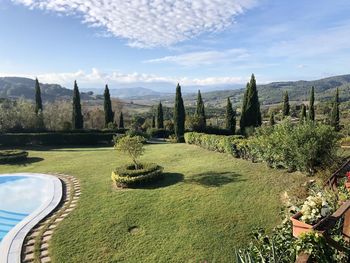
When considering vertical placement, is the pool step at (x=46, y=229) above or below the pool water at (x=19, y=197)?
above

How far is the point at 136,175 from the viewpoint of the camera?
14406 mm

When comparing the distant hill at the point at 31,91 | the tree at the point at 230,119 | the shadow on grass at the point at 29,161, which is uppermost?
the distant hill at the point at 31,91

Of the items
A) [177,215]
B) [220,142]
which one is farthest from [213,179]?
[220,142]

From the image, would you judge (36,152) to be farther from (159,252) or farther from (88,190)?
(159,252)

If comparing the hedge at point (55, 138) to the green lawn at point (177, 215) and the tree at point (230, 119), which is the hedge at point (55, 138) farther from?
the green lawn at point (177, 215)

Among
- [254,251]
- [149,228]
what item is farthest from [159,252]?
[254,251]

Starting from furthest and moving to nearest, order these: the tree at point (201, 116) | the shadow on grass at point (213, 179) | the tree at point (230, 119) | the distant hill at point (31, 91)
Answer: the distant hill at point (31, 91)
the tree at point (201, 116)
the tree at point (230, 119)
the shadow on grass at point (213, 179)

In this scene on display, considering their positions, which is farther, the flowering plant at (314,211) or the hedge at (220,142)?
the hedge at (220,142)

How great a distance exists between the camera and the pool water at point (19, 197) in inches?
516

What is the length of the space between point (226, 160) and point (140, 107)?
4834 inches

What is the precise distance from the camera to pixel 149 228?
9.95 meters

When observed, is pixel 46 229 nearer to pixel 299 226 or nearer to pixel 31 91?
pixel 299 226

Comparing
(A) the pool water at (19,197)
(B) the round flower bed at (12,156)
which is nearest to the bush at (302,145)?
(A) the pool water at (19,197)

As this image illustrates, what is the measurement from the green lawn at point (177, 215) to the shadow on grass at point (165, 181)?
51 mm
